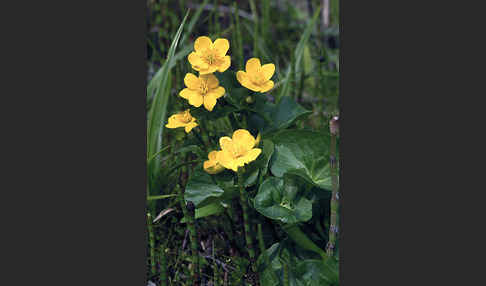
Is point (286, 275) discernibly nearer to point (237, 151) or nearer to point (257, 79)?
point (237, 151)

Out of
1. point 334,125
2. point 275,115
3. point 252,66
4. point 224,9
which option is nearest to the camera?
point 334,125

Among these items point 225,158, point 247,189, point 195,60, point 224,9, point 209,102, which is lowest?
point 247,189

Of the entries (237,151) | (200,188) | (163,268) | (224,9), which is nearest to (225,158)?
(237,151)

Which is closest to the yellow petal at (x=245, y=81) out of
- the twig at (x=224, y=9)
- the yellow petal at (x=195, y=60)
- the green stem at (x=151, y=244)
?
the yellow petal at (x=195, y=60)

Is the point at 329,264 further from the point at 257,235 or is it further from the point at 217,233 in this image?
the point at 217,233

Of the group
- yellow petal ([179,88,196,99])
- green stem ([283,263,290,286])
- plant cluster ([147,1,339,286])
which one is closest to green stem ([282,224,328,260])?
plant cluster ([147,1,339,286])
